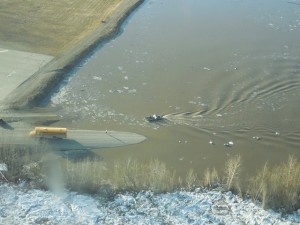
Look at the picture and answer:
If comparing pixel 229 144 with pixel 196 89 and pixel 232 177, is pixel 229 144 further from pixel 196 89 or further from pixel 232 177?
pixel 196 89

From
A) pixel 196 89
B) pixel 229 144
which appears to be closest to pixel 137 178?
pixel 229 144

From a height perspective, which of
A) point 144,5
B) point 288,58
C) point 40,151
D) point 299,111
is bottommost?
point 40,151

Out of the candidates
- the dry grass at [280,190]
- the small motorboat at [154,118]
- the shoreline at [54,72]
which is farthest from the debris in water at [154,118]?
the dry grass at [280,190]

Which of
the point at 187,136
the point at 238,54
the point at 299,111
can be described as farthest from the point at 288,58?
the point at 187,136

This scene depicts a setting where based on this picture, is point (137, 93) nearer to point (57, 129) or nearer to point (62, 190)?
point (57, 129)

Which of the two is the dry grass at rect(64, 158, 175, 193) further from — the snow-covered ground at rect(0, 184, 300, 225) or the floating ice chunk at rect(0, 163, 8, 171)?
the floating ice chunk at rect(0, 163, 8, 171)

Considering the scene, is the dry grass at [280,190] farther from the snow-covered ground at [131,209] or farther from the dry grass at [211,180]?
the dry grass at [211,180]

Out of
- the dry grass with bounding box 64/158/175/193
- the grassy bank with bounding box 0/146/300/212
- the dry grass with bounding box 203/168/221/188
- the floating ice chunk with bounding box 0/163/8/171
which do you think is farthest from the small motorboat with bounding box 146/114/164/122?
the floating ice chunk with bounding box 0/163/8/171
